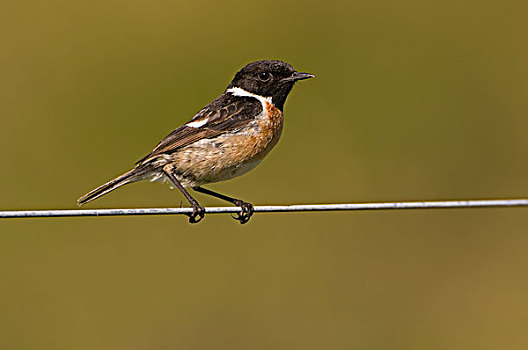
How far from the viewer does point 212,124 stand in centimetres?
590

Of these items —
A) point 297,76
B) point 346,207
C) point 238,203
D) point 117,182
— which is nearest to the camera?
point 346,207

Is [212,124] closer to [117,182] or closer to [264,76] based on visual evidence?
[264,76]

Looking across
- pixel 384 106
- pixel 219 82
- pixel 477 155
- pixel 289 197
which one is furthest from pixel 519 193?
pixel 219 82

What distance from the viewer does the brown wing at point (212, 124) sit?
19.1ft

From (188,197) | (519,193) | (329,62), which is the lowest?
(519,193)

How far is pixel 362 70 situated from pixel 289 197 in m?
1.98

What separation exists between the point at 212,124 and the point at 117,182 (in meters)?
0.77

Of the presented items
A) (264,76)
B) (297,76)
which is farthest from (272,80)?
(297,76)

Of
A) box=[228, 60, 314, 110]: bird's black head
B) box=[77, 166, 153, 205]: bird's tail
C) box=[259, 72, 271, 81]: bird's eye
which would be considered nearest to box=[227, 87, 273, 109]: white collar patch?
box=[228, 60, 314, 110]: bird's black head

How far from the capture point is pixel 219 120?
592 cm

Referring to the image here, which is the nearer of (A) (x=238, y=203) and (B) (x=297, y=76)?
(A) (x=238, y=203)

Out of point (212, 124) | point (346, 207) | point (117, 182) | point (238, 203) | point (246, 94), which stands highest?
point (246, 94)

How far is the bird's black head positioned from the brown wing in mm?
187

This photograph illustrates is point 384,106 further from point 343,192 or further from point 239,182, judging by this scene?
point 239,182
